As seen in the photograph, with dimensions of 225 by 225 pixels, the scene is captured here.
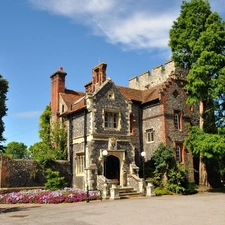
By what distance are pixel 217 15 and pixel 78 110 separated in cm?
1410

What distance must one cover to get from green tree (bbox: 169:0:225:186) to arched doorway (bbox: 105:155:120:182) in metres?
7.35

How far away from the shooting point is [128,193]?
71.9ft

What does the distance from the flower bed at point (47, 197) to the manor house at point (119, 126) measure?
1743mm

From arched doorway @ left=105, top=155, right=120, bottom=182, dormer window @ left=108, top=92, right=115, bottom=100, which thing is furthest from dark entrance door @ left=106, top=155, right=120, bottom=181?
dormer window @ left=108, top=92, right=115, bottom=100

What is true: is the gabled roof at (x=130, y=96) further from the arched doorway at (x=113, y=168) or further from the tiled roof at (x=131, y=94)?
the arched doorway at (x=113, y=168)

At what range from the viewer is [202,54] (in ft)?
78.0

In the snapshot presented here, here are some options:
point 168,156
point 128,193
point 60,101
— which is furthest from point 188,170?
point 60,101

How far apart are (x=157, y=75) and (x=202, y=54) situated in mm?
8879

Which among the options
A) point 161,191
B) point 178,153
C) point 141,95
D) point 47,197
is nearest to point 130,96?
point 141,95

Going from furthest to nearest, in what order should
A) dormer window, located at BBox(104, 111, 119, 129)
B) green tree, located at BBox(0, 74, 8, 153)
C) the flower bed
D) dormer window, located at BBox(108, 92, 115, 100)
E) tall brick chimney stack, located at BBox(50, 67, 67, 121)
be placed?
tall brick chimney stack, located at BBox(50, 67, 67, 121) → dormer window, located at BBox(108, 92, 115, 100) → dormer window, located at BBox(104, 111, 119, 129) → the flower bed → green tree, located at BBox(0, 74, 8, 153)

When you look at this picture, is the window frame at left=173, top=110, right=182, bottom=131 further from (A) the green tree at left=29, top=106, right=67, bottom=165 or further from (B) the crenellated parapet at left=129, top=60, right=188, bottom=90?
(A) the green tree at left=29, top=106, right=67, bottom=165

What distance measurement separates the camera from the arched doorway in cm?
2452

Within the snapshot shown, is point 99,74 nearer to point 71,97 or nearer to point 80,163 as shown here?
point 71,97

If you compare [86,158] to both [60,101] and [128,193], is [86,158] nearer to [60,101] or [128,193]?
[128,193]
